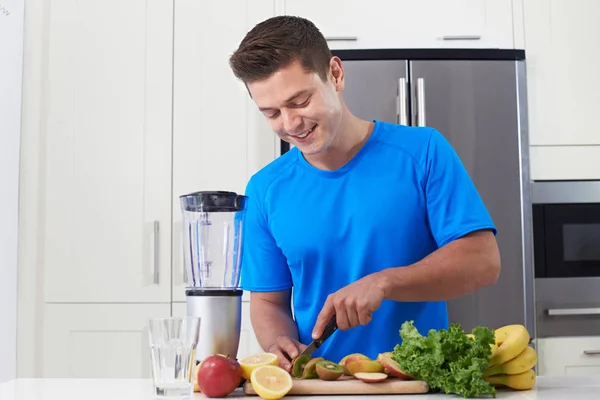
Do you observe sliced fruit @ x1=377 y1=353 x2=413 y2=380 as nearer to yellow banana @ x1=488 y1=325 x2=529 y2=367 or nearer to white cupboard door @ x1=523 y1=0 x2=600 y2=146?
yellow banana @ x1=488 y1=325 x2=529 y2=367

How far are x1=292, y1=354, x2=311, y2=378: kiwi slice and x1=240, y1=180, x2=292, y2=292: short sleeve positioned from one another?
45 centimetres

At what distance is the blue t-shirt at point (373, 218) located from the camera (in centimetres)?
158

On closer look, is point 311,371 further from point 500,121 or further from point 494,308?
point 500,121

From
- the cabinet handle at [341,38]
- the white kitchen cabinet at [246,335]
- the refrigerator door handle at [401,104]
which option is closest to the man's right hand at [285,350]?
the white kitchen cabinet at [246,335]

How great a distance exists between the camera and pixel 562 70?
2729mm

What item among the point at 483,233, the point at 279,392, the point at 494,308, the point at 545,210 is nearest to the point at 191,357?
the point at 279,392

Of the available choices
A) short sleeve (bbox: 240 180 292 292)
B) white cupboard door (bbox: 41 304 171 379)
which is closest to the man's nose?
short sleeve (bbox: 240 180 292 292)

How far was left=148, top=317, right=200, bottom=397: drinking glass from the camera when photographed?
1089 millimetres

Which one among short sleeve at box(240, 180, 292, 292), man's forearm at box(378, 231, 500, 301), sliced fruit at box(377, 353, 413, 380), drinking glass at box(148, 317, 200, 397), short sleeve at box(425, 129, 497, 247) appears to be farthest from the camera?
short sleeve at box(240, 180, 292, 292)

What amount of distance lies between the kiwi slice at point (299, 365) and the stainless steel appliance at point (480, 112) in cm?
142

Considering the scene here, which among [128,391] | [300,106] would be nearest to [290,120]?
[300,106]

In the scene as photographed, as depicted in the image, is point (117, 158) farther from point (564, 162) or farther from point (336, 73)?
point (564, 162)

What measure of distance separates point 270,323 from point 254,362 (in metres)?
0.42

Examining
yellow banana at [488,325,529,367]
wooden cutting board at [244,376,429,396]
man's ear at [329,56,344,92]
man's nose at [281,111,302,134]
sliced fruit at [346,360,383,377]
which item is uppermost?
man's ear at [329,56,344,92]
